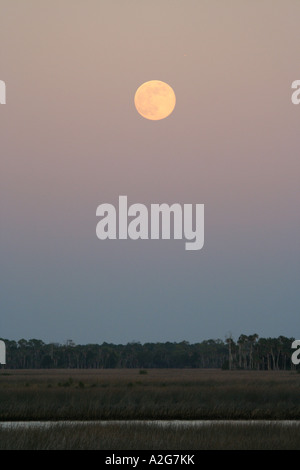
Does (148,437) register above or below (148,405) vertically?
above

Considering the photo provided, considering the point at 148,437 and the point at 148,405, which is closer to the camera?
the point at 148,437

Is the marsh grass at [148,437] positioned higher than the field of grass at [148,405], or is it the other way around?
the marsh grass at [148,437]

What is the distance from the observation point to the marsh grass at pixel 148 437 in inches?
902

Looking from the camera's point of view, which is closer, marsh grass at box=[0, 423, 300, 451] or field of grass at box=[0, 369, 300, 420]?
marsh grass at box=[0, 423, 300, 451]

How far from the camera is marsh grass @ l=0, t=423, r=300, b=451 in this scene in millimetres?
22906

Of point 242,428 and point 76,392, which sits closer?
point 242,428

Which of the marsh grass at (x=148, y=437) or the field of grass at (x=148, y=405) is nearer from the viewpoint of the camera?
the marsh grass at (x=148, y=437)

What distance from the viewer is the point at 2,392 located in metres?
46.7

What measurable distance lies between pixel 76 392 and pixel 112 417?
1029 centimetres

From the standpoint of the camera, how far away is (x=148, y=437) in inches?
987
